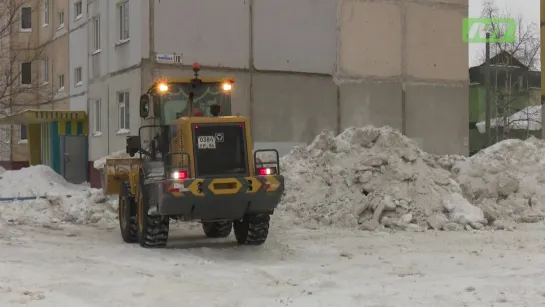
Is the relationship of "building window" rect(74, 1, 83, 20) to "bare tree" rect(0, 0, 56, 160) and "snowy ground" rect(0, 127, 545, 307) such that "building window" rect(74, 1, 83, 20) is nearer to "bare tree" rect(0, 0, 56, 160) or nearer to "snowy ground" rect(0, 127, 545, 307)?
"bare tree" rect(0, 0, 56, 160)

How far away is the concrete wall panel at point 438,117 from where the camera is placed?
82.3 feet

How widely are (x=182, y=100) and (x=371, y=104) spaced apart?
14214mm

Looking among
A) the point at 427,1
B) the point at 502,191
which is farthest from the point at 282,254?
the point at 427,1

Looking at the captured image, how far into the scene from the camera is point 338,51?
77.7ft

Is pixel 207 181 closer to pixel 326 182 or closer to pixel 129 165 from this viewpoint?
pixel 129 165

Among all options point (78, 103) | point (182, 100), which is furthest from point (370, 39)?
point (182, 100)

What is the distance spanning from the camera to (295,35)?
22.7 metres

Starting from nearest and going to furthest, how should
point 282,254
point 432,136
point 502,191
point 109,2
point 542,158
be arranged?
point 282,254, point 502,191, point 542,158, point 109,2, point 432,136

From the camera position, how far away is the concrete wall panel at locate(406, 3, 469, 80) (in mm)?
25234

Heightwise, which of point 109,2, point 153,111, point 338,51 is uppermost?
point 109,2

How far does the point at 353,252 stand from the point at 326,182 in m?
4.56

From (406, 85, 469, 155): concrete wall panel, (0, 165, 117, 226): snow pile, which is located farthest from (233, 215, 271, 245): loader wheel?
(406, 85, 469, 155): concrete wall panel

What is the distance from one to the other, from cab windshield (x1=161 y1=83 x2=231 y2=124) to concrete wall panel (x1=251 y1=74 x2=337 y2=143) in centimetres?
1045

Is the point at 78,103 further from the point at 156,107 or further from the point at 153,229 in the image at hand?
the point at 153,229
